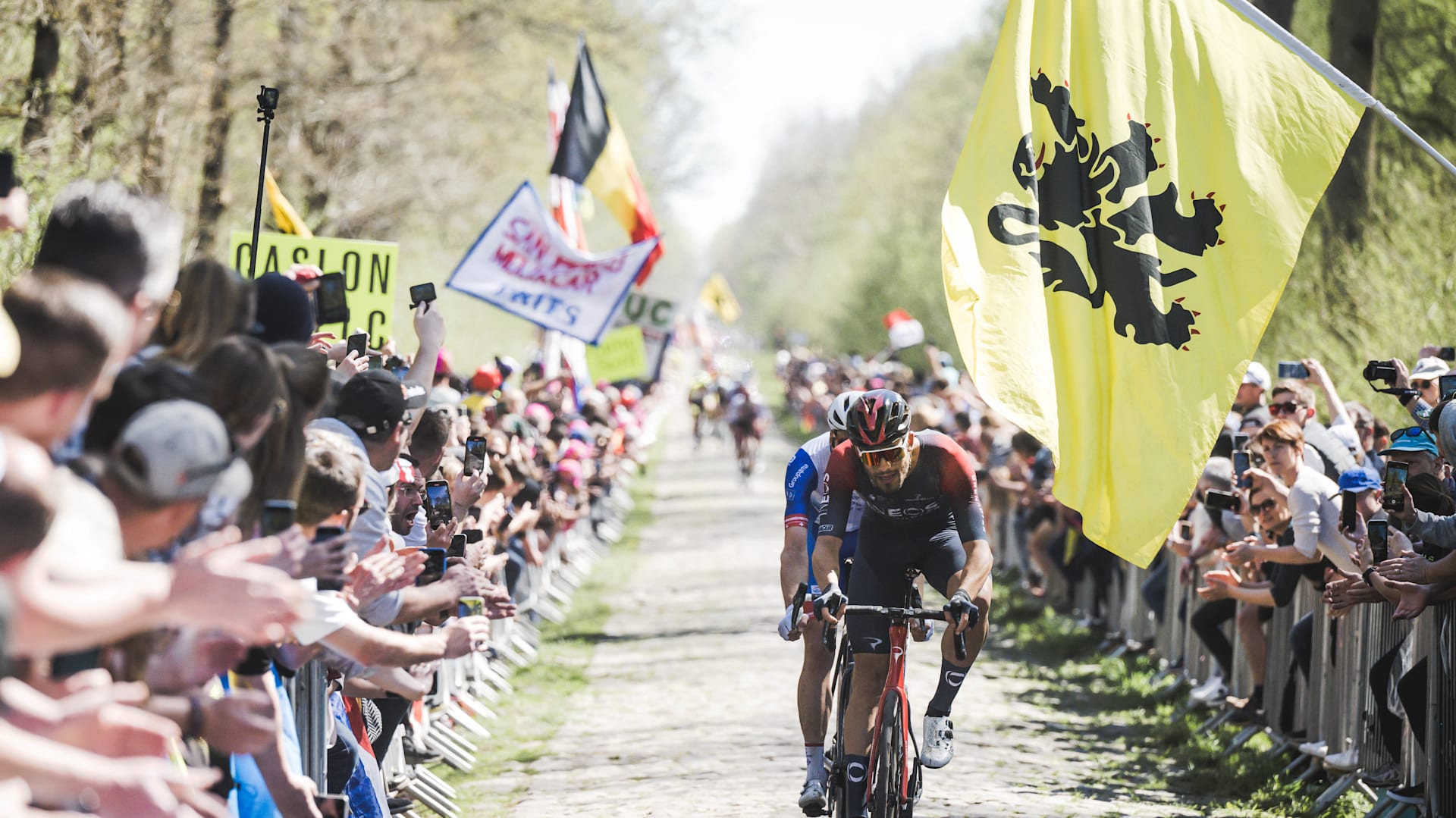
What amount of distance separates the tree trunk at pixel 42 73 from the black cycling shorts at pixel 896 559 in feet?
24.4

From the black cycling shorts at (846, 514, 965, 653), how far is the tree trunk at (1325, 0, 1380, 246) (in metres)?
10.5

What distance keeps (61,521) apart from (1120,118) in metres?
5.55

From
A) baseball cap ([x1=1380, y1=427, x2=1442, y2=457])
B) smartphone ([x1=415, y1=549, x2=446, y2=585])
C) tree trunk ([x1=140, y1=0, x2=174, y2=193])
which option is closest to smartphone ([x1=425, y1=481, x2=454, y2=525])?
smartphone ([x1=415, y1=549, x2=446, y2=585])

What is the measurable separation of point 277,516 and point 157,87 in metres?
12.1

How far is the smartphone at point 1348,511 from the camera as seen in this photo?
718 centimetres

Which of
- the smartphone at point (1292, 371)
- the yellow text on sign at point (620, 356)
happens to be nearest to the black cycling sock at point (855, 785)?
the smartphone at point (1292, 371)

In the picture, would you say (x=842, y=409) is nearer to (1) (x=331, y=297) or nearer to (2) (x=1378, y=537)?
(2) (x=1378, y=537)

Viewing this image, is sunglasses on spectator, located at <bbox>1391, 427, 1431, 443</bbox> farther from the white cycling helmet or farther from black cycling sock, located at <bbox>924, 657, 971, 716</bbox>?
the white cycling helmet

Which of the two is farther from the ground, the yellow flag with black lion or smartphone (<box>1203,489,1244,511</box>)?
the yellow flag with black lion

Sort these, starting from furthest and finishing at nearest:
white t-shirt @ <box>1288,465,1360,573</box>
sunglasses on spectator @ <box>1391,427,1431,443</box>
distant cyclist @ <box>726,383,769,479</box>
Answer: distant cyclist @ <box>726,383,769,479</box>, white t-shirt @ <box>1288,465,1360,573</box>, sunglasses on spectator @ <box>1391,427,1431,443</box>

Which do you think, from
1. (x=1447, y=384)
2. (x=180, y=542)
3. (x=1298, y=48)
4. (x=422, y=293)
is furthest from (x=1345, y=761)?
(x=180, y=542)

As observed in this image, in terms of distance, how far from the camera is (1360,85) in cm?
1622

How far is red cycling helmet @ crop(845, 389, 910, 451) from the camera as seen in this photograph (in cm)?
675

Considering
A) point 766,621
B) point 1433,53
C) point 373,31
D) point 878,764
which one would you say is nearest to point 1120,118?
point 878,764
